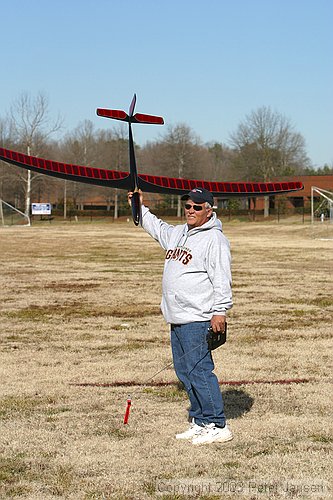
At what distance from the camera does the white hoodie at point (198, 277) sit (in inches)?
229

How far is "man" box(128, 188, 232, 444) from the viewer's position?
19.2 ft

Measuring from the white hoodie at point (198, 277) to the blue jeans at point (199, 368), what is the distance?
0.32 ft

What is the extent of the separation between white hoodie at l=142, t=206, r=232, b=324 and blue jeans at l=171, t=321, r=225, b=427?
3.8 inches

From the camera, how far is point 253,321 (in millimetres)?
12430

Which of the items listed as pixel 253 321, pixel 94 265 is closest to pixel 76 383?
pixel 253 321

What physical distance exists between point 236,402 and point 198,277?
1.88m

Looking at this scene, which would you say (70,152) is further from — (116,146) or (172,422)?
(172,422)

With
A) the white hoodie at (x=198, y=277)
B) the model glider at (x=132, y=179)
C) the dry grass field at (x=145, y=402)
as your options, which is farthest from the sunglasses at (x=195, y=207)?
the dry grass field at (x=145, y=402)

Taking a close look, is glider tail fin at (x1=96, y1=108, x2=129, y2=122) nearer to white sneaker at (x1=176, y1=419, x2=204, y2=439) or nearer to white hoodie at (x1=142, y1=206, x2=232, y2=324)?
white hoodie at (x1=142, y1=206, x2=232, y2=324)

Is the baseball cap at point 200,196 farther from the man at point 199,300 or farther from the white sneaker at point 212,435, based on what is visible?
the white sneaker at point 212,435

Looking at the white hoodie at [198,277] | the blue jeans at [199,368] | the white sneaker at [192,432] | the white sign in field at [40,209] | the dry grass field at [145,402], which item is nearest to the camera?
the dry grass field at [145,402]

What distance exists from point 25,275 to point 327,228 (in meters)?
32.0

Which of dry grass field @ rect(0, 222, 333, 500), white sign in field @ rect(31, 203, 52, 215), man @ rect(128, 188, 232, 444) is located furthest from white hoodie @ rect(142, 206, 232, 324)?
white sign in field @ rect(31, 203, 52, 215)

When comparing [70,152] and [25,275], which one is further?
[70,152]
